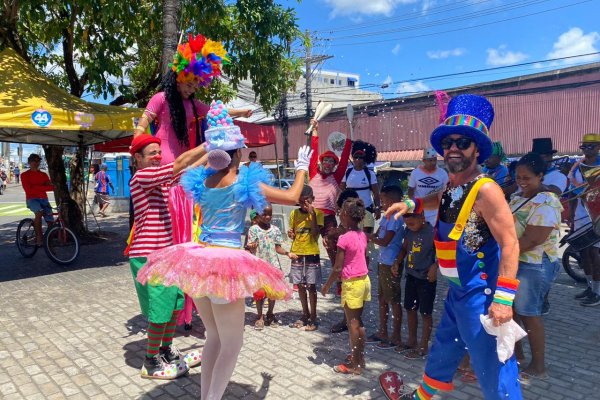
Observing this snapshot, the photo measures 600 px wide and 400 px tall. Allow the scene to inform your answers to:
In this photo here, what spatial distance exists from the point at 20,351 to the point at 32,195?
208 inches

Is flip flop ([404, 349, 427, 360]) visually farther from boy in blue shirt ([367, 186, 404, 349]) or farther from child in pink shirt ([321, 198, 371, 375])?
child in pink shirt ([321, 198, 371, 375])

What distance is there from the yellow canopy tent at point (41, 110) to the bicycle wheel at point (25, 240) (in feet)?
5.69

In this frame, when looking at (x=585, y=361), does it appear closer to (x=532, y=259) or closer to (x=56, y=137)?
(x=532, y=259)

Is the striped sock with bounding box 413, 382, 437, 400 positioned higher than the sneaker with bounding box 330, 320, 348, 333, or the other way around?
the striped sock with bounding box 413, 382, 437, 400

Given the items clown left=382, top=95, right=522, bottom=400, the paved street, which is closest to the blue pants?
clown left=382, top=95, right=522, bottom=400

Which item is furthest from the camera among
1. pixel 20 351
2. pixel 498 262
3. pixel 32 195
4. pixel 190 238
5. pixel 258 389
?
pixel 32 195

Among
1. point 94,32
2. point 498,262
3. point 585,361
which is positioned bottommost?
point 585,361

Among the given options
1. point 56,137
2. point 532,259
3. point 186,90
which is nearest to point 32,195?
point 56,137

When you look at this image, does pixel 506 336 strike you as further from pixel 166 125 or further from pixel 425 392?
pixel 166 125

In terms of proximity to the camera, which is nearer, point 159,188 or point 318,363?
point 159,188

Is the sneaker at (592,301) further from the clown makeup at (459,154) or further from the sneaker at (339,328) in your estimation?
the clown makeup at (459,154)

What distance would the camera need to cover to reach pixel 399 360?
4.14 metres

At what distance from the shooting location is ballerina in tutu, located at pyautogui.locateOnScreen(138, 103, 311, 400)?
271 centimetres

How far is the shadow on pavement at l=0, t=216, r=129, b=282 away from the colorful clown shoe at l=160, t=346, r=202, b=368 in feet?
16.0
